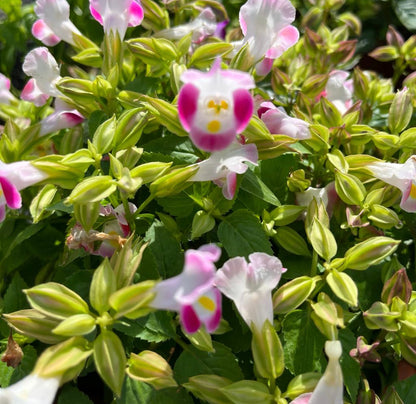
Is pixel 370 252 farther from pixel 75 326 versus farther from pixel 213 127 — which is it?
pixel 75 326

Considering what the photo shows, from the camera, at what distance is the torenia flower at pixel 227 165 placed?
2.26 ft

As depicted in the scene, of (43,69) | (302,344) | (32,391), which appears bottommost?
(302,344)

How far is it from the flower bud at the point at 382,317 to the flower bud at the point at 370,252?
54 mm

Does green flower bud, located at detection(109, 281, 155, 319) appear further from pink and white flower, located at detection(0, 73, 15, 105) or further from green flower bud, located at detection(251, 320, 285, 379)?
pink and white flower, located at detection(0, 73, 15, 105)

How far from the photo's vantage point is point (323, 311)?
669 mm

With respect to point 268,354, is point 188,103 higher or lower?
higher

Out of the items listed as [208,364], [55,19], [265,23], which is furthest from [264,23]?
[208,364]

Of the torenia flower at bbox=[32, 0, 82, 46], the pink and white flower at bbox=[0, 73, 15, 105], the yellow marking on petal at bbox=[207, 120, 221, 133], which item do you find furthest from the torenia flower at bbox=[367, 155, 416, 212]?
the pink and white flower at bbox=[0, 73, 15, 105]

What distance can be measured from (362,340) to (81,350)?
346 millimetres

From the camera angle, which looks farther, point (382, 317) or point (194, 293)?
point (382, 317)

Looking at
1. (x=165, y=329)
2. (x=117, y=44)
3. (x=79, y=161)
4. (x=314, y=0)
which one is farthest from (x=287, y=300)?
(x=314, y=0)

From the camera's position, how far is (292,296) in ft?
2.24

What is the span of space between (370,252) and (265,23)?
34 cm

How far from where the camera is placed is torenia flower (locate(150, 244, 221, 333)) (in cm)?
54
